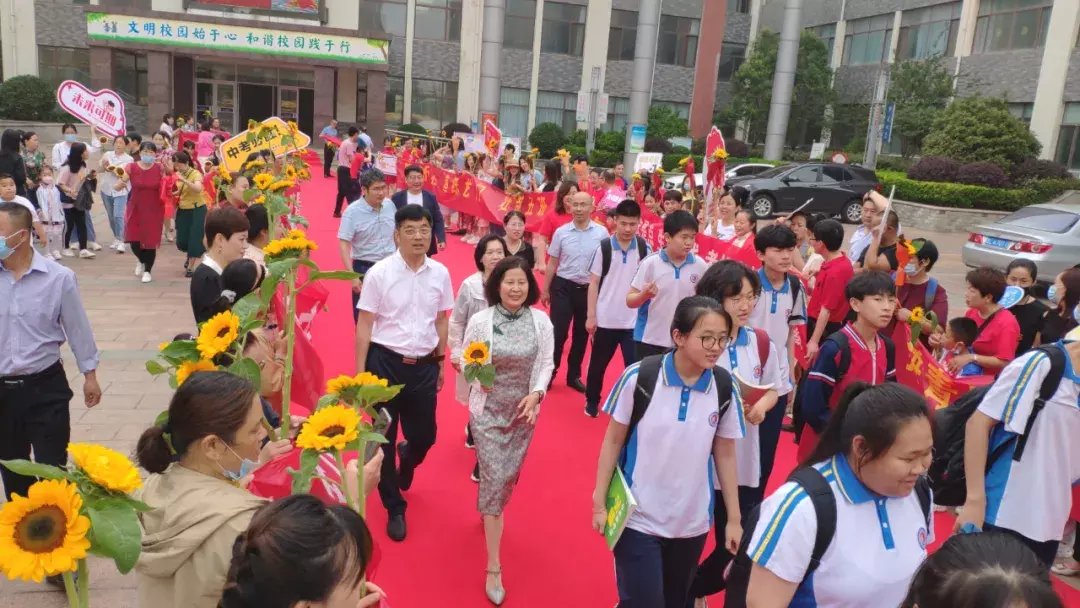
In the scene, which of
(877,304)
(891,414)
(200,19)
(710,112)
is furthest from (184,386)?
(710,112)

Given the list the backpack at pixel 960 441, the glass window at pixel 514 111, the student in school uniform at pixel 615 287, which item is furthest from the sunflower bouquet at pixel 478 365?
the glass window at pixel 514 111

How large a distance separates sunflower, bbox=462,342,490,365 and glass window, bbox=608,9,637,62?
32943mm

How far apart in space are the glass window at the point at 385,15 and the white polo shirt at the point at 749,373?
3057 cm

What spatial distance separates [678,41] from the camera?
35469 millimetres

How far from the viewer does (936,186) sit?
20328mm

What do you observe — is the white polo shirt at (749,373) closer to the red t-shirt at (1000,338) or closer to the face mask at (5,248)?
the red t-shirt at (1000,338)

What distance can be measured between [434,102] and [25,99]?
14.5 m

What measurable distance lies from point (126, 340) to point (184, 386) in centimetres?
639

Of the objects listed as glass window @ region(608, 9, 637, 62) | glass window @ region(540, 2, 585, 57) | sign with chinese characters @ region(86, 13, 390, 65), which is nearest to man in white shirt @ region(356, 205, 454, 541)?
sign with chinese characters @ region(86, 13, 390, 65)

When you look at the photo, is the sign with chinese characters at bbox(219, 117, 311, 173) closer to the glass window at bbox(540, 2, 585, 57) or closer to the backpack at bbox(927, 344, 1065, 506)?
the backpack at bbox(927, 344, 1065, 506)

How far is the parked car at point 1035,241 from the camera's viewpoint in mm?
12609

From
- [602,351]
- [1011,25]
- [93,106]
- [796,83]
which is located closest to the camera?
[602,351]

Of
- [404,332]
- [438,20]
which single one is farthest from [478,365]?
[438,20]

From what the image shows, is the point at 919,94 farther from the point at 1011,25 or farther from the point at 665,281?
the point at 665,281
